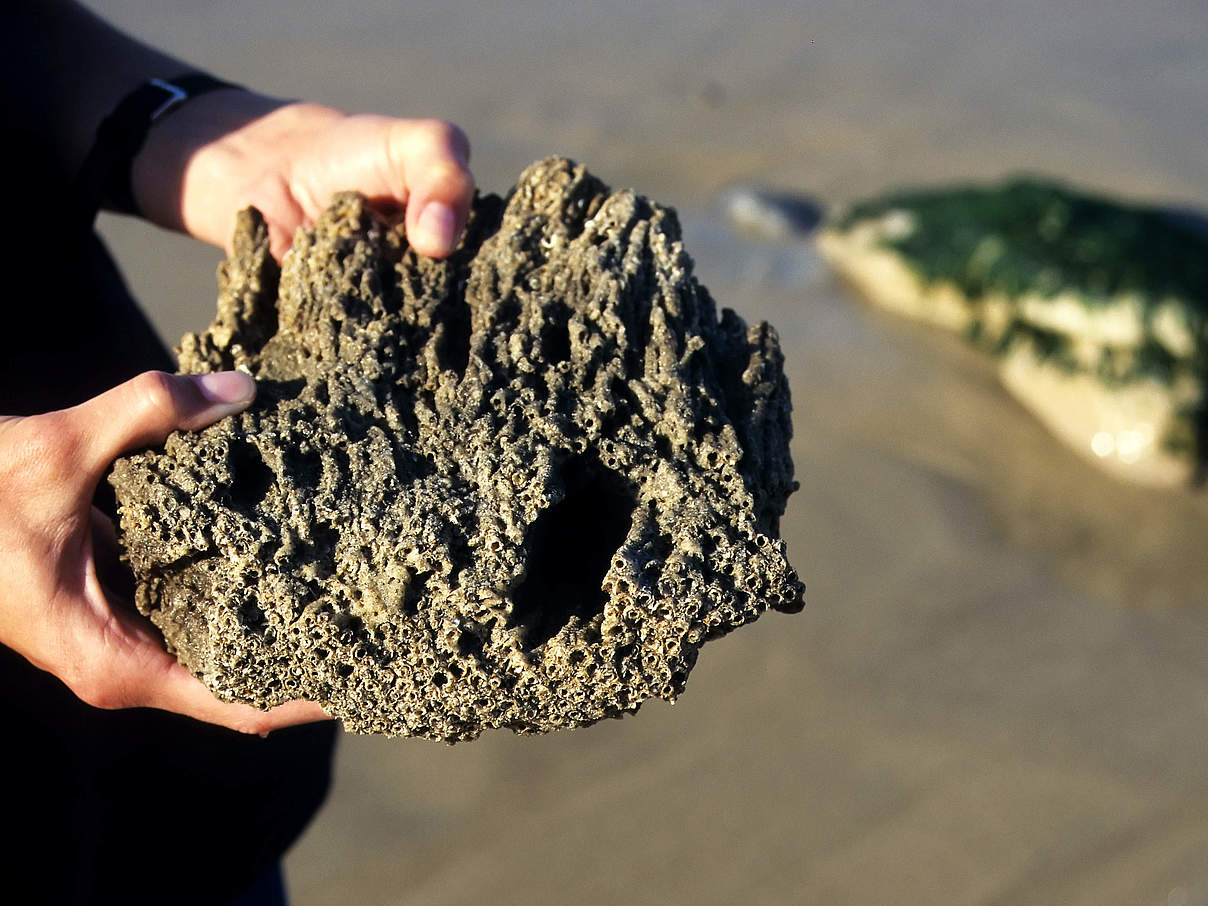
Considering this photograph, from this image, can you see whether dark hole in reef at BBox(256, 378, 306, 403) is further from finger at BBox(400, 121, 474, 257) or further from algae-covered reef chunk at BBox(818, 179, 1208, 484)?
algae-covered reef chunk at BBox(818, 179, 1208, 484)

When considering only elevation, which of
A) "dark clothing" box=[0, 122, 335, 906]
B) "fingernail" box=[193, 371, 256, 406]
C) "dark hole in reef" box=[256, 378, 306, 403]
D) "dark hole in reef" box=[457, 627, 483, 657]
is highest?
"fingernail" box=[193, 371, 256, 406]

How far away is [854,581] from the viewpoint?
17.1 feet

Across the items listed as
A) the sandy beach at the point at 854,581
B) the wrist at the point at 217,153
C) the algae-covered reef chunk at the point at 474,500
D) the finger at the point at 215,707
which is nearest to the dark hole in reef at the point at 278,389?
the algae-covered reef chunk at the point at 474,500

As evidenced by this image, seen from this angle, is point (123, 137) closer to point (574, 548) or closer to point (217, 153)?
point (217, 153)

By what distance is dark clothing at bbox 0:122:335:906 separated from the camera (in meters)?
2.32

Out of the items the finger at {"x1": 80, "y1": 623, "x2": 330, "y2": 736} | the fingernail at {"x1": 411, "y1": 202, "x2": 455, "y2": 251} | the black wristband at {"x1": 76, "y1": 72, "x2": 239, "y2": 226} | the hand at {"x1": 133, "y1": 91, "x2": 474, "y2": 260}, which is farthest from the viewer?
the black wristband at {"x1": 76, "y1": 72, "x2": 239, "y2": 226}

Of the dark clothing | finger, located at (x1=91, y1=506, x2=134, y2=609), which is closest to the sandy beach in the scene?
the dark clothing

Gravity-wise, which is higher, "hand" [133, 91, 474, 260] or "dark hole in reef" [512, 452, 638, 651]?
"hand" [133, 91, 474, 260]

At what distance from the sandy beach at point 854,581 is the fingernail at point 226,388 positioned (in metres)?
2.78

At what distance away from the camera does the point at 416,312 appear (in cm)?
217

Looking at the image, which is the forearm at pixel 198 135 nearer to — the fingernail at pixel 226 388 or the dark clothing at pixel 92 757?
the dark clothing at pixel 92 757

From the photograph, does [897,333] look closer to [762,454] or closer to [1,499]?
[762,454]

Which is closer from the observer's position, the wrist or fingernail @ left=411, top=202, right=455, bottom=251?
fingernail @ left=411, top=202, right=455, bottom=251

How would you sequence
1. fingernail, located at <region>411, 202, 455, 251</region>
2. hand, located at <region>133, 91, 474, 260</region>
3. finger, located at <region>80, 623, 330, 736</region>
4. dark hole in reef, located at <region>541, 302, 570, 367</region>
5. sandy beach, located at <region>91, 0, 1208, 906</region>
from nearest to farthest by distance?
finger, located at <region>80, 623, 330, 736</region>
dark hole in reef, located at <region>541, 302, 570, 367</region>
fingernail, located at <region>411, 202, 455, 251</region>
hand, located at <region>133, 91, 474, 260</region>
sandy beach, located at <region>91, 0, 1208, 906</region>
